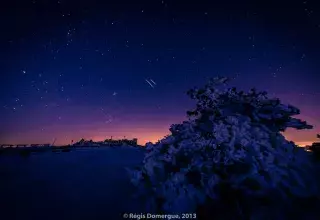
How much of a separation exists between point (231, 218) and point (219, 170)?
36.3 inches

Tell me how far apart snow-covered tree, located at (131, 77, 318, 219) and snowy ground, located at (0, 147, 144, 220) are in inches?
45.6

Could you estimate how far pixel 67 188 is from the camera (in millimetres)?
5754

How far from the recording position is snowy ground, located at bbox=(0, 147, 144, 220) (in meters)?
4.66

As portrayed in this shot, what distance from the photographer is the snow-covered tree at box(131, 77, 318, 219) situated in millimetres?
3607

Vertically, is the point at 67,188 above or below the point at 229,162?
below

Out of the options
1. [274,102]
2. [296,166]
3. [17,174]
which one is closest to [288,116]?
[274,102]

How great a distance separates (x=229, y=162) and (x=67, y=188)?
4.25 metres

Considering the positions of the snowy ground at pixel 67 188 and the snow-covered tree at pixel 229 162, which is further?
the snowy ground at pixel 67 188

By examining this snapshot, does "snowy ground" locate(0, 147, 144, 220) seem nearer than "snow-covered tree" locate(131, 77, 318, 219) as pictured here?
No

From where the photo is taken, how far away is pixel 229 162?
3.62 metres

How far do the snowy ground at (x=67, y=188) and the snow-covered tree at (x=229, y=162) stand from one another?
1158 mm

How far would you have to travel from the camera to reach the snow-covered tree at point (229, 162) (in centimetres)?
361

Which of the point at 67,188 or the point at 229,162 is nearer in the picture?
the point at 229,162

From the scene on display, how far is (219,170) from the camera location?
3828 mm
